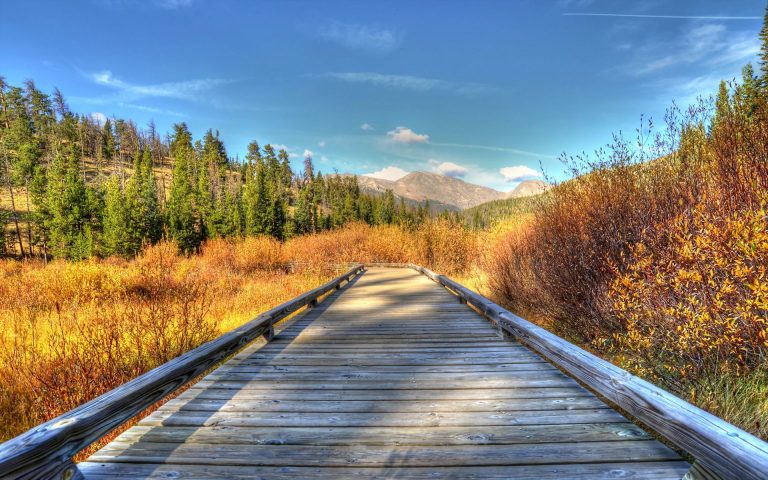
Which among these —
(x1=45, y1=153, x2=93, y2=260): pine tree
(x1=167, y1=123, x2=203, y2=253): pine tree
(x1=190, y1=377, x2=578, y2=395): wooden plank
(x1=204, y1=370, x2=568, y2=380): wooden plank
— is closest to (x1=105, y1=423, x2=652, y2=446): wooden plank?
(x1=190, y1=377, x2=578, y2=395): wooden plank

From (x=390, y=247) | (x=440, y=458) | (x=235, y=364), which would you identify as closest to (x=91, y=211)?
(x=390, y=247)

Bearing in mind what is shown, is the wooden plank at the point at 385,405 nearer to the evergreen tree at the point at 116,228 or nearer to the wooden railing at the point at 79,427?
the wooden railing at the point at 79,427

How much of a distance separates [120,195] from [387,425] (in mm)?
45814

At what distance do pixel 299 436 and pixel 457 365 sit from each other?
6.79 ft

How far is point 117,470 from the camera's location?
2033 mm

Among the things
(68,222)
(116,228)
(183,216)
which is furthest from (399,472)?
(183,216)

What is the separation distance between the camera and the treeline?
36688 mm

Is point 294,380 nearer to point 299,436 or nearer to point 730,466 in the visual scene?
point 299,436

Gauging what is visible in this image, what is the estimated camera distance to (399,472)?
2008 mm

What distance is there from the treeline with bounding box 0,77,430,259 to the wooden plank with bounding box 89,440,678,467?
78.1ft

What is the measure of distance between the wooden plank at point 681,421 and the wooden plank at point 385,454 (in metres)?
0.31

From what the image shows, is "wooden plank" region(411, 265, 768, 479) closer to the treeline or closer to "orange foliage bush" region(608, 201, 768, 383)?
"orange foliage bush" region(608, 201, 768, 383)

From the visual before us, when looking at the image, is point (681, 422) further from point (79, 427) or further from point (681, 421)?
point (79, 427)

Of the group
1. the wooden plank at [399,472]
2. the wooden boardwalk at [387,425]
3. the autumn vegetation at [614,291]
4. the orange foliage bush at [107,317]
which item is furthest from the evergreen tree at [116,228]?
the wooden plank at [399,472]
